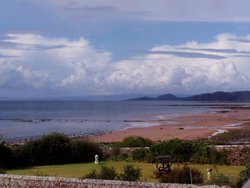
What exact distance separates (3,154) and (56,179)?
41.1ft

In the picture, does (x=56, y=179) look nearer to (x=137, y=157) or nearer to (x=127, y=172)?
(x=127, y=172)

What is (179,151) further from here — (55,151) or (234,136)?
(234,136)

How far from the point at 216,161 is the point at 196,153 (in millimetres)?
1074

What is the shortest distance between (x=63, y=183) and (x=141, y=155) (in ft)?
44.7

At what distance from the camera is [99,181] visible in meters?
14.9

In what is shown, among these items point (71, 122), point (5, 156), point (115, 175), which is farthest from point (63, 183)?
point (71, 122)

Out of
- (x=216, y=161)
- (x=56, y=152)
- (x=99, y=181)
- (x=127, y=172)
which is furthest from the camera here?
(x=56, y=152)

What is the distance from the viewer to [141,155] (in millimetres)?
28656

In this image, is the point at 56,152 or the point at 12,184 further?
the point at 56,152

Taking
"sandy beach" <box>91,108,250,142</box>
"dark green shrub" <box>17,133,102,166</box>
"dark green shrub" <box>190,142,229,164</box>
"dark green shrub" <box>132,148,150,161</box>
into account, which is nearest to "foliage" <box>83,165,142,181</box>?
"dark green shrub" <box>190,142,229,164</box>

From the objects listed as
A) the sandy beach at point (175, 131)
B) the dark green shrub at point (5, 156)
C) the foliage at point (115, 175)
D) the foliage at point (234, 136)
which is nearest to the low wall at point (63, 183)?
the foliage at point (115, 175)

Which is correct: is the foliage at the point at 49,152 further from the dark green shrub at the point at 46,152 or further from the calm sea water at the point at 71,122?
the calm sea water at the point at 71,122

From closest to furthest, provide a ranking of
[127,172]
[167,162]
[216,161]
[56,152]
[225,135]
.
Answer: [127,172], [167,162], [216,161], [56,152], [225,135]

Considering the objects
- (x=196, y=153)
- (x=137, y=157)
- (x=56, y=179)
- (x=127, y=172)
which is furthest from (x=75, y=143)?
(x=56, y=179)
